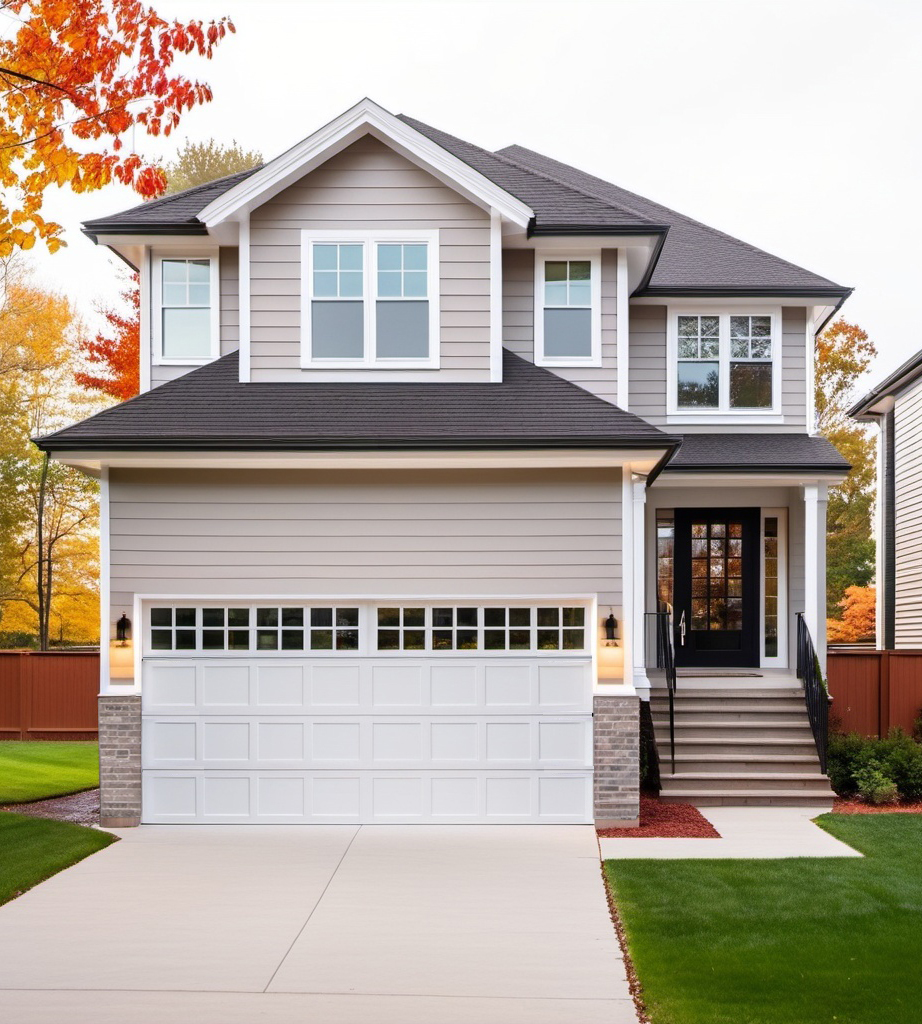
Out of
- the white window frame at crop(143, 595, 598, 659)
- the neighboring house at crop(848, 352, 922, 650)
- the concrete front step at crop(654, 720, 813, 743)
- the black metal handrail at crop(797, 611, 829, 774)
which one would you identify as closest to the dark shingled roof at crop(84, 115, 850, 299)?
the white window frame at crop(143, 595, 598, 659)

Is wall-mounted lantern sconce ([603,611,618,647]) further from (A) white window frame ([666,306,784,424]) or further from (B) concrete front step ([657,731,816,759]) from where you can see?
(A) white window frame ([666,306,784,424])

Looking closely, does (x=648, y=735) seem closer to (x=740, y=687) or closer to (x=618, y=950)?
(x=740, y=687)

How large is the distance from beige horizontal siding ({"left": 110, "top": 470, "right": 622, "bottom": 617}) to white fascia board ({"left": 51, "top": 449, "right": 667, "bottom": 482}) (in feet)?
0.50

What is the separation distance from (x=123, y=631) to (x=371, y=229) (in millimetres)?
5169

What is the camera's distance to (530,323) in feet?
44.5

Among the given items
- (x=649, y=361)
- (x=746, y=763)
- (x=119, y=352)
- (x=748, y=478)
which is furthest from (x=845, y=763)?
(x=119, y=352)

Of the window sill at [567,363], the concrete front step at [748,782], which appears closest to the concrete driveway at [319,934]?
the concrete front step at [748,782]

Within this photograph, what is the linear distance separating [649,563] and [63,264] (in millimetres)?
26795

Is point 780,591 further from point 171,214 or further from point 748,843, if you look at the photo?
point 171,214

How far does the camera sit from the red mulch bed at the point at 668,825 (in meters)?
11.1

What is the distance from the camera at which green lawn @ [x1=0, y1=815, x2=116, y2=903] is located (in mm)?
9391

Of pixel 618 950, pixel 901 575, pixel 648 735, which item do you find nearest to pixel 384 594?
pixel 648 735

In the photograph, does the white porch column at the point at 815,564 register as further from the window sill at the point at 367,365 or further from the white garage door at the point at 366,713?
the window sill at the point at 367,365

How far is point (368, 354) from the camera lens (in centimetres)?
1265
